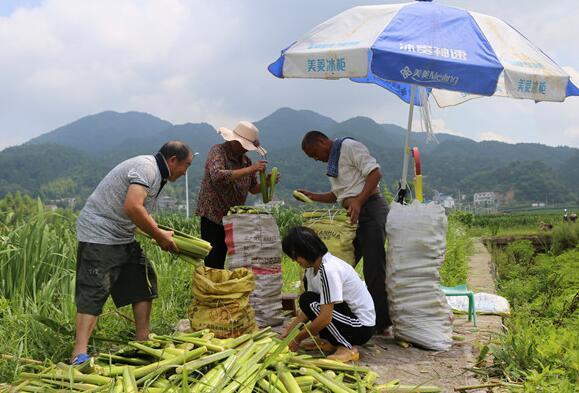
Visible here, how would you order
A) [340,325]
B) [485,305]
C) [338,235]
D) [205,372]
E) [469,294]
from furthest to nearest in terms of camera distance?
[485,305] < [469,294] < [338,235] < [340,325] < [205,372]

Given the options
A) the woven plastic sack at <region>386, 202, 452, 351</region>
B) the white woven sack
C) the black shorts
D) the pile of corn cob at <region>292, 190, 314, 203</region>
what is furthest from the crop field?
the pile of corn cob at <region>292, 190, 314, 203</region>

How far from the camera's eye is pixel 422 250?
4.35m

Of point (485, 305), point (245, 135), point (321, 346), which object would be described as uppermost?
point (245, 135)

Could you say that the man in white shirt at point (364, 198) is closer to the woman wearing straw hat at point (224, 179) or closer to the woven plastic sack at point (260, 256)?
the woman wearing straw hat at point (224, 179)

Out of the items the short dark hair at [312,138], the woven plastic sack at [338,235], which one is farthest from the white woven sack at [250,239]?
the short dark hair at [312,138]

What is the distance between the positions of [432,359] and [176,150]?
7.52ft

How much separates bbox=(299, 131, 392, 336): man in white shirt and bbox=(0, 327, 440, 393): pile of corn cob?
137 cm

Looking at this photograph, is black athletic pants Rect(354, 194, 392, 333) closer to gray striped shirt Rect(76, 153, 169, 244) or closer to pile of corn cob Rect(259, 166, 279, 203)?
pile of corn cob Rect(259, 166, 279, 203)

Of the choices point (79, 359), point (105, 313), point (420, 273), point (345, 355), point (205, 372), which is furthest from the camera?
point (105, 313)

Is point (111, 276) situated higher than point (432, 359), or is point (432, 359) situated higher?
point (111, 276)

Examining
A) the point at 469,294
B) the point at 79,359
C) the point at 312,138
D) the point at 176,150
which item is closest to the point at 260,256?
the point at 312,138

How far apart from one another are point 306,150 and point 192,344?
78.1 inches

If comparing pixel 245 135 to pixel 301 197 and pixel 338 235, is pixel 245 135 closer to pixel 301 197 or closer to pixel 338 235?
pixel 301 197

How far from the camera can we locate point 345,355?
3824 mm
